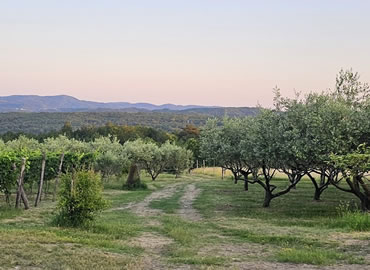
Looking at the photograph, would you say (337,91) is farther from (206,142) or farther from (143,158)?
(143,158)

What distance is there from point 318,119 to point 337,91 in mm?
5585

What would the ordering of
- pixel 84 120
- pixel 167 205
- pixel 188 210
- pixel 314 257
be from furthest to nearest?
pixel 84 120 < pixel 167 205 < pixel 188 210 < pixel 314 257

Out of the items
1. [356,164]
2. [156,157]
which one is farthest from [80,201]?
[156,157]

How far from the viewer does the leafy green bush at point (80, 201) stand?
13469 millimetres

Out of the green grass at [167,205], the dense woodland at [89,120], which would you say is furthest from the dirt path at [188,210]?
the dense woodland at [89,120]

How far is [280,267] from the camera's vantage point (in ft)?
29.6

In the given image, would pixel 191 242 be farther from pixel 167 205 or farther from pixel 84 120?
pixel 84 120

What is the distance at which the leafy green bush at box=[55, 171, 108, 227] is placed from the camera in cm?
1347

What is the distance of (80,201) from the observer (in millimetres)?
13391

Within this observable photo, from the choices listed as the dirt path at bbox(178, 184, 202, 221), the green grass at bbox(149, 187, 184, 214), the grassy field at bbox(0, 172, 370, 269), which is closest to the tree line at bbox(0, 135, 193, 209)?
the grassy field at bbox(0, 172, 370, 269)

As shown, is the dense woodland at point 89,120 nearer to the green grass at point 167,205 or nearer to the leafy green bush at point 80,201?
the green grass at point 167,205

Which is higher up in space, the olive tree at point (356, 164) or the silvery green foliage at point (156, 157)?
the olive tree at point (356, 164)

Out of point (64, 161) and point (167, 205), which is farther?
point (64, 161)

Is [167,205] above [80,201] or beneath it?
beneath
